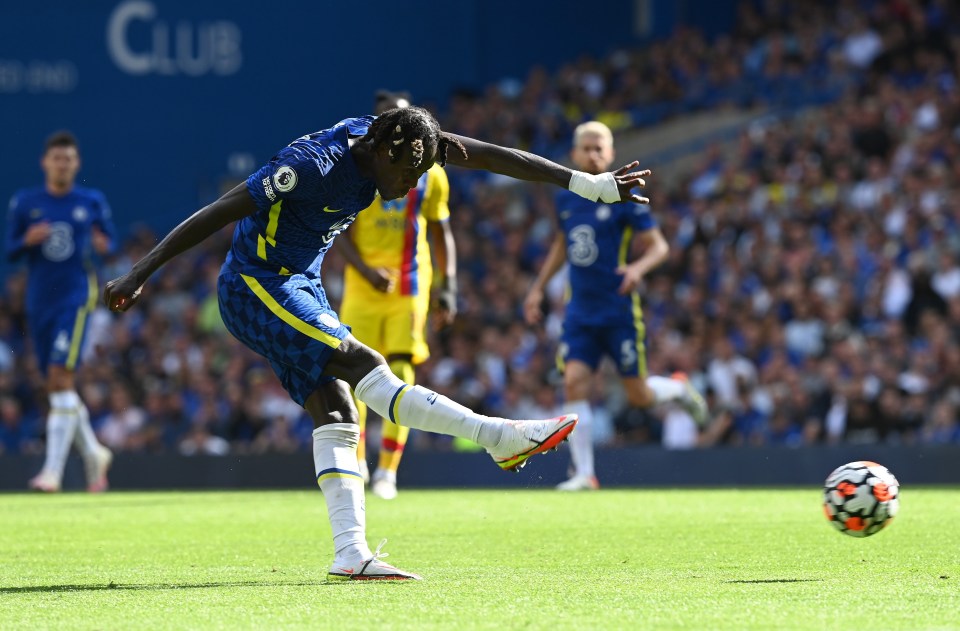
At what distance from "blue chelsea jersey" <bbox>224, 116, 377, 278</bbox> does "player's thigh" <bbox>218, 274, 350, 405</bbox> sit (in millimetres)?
74

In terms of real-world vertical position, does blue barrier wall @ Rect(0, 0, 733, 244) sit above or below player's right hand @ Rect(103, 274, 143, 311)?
above

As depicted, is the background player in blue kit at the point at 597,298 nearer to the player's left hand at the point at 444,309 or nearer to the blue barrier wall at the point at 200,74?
the player's left hand at the point at 444,309

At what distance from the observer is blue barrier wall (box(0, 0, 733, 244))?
27.2 metres

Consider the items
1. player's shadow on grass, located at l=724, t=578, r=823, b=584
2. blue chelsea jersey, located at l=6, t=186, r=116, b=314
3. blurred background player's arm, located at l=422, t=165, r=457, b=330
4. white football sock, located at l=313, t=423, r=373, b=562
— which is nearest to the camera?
player's shadow on grass, located at l=724, t=578, r=823, b=584

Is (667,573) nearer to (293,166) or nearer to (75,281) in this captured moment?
(293,166)

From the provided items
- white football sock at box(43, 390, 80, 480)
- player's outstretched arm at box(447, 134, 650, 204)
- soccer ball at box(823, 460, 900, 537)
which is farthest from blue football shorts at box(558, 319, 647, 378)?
player's outstretched arm at box(447, 134, 650, 204)

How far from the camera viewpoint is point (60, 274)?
12484 mm

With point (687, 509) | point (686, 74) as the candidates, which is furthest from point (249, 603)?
point (686, 74)

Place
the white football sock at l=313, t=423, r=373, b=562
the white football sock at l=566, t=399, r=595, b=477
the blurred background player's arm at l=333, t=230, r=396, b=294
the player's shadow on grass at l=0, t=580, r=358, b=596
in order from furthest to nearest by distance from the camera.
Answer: the white football sock at l=566, t=399, r=595, b=477
the blurred background player's arm at l=333, t=230, r=396, b=294
the white football sock at l=313, t=423, r=373, b=562
the player's shadow on grass at l=0, t=580, r=358, b=596

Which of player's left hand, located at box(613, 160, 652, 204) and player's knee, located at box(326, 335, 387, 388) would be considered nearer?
player's knee, located at box(326, 335, 387, 388)

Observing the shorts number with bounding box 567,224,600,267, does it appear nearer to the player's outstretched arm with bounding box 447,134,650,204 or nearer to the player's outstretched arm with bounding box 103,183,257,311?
the player's outstretched arm with bounding box 447,134,650,204

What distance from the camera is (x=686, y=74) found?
26109 mm

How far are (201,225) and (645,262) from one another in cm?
587

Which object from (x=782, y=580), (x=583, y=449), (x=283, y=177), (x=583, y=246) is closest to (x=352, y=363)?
(x=283, y=177)
